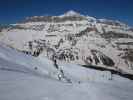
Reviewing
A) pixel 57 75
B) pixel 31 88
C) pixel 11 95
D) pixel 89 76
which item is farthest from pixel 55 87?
pixel 89 76

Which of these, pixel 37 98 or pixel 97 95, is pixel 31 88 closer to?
pixel 37 98

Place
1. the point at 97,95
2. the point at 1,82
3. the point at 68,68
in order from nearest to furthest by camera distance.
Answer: the point at 97,95 < the point at 1,82 < the point at 68,68

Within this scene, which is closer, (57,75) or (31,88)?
(31,88)

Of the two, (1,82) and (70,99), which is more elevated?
(1,82)

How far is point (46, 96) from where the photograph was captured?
229 inches

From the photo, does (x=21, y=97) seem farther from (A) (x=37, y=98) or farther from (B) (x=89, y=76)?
(B) (x=89, y=76)

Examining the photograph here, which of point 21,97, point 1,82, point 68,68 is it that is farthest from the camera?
point 68,68

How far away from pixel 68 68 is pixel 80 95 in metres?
10.3

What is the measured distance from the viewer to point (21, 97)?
549cm

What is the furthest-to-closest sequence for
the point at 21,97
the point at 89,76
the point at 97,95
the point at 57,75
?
the point at 89,76, the point at 57,75, the point at 97,95, the point at 21,97

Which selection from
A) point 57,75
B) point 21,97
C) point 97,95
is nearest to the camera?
point 21,97

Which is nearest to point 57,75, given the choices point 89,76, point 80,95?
point 89,76

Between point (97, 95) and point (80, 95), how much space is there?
0.54m

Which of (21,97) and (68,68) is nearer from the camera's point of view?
(21,97)
